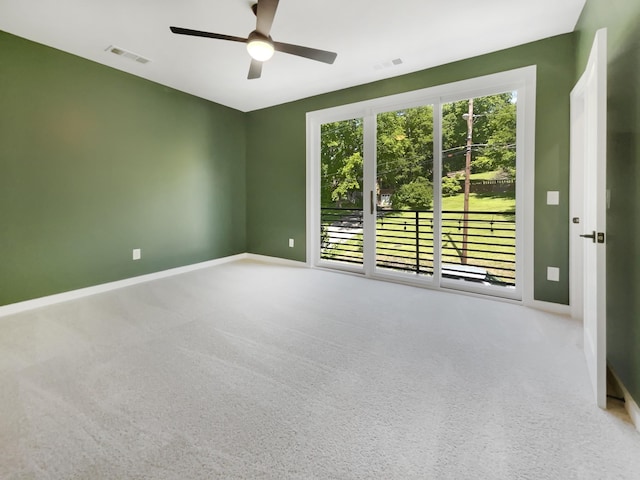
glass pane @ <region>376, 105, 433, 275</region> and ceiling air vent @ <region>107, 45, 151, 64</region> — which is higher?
ceiling air vent @ <region>107, 45, 151, 64</region>

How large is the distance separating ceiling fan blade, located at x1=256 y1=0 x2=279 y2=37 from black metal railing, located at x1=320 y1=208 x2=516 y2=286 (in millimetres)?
2510

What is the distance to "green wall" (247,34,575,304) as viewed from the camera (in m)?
2.91

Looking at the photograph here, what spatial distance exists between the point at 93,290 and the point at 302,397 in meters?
3.10

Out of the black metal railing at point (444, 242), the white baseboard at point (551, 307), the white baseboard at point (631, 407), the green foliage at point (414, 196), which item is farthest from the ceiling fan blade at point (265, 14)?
the white baseboard at point (551, 307)

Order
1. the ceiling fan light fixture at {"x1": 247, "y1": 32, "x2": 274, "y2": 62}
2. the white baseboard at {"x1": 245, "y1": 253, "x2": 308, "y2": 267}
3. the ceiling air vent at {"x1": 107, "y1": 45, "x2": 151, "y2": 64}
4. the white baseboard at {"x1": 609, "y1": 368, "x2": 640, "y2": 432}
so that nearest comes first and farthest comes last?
1. the white baseboard at {"x1": 609, "y1": 368, "x2": 640, "y2": 432}
2. the ceiling fan light fixture at {"x1": 247, "y1": 32, "x2": 274, "y2": 62}
3. the ceiling air vent at {"x1": 107, "y1": 45, "x2": 151, "y2": 64}
4. the white baseboard at {"x1": 245, "y1": 253, "x2": 308, "y2": 267}

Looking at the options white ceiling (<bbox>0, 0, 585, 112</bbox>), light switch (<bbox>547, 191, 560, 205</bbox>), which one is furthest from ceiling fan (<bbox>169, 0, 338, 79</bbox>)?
light switch (<bbox>547, 191, 560, 205</bbox>)

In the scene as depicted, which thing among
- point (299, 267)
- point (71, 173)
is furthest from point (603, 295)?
point (71, 173)

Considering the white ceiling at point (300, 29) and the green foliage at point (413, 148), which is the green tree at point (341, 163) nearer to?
the green foliage at point (413, 148)

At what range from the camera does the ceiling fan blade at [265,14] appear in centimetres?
204

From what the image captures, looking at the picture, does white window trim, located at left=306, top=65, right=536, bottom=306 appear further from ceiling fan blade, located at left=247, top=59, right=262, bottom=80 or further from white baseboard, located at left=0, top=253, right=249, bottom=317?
white baseboard, located at left=0, top=253, right=249, bottom=317

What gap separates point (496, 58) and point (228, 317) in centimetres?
363

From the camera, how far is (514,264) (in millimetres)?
3361

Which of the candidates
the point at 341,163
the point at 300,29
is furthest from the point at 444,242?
the point at 300,29

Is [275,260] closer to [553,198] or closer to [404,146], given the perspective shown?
[404,146]
